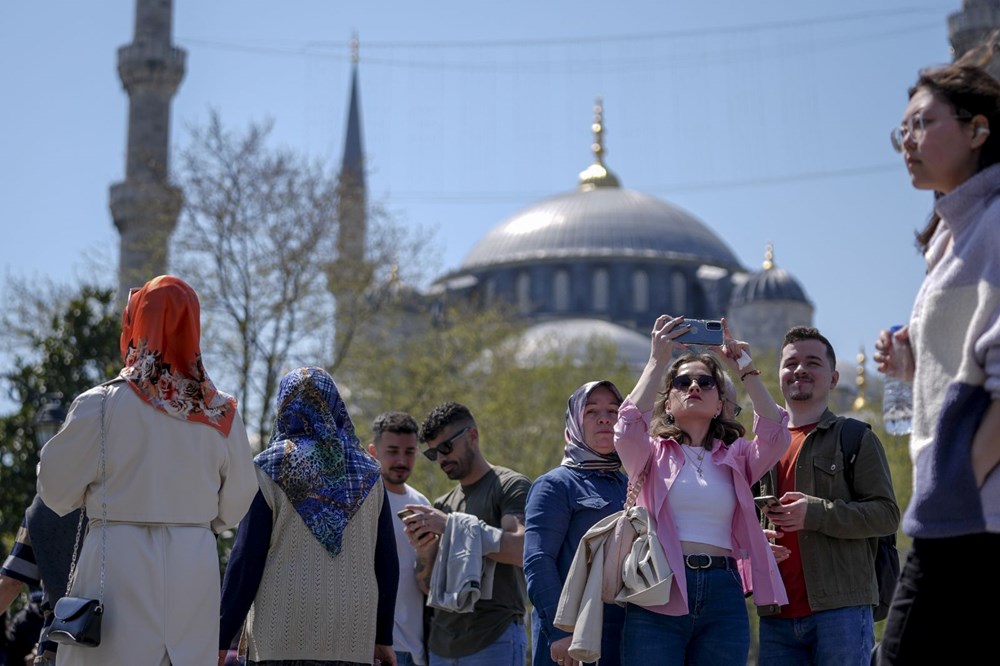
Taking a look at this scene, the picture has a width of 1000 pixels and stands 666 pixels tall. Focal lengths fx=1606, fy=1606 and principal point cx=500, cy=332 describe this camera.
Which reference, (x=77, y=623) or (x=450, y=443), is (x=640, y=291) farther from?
(x=77, y=623)

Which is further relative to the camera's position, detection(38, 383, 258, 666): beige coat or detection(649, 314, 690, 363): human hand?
detection(649, 314, 690, 363): human hand

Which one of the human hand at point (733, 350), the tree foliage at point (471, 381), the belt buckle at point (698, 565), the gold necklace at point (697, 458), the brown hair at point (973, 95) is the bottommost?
the belt buckle at point (698, 565)

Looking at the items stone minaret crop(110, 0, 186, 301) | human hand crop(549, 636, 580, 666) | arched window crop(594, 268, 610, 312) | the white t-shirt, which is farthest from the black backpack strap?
arched window crop(594, 268, 610, 312)

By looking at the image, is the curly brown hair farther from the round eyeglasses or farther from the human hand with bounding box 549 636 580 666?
the round eyeglasses

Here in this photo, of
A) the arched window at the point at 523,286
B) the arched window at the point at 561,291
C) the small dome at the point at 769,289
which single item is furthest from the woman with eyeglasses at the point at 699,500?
the arched window at the point at 523,286

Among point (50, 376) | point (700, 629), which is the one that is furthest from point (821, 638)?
point (50, 376)

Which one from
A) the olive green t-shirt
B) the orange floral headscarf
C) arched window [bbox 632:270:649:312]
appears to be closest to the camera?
the orange floral headscarf

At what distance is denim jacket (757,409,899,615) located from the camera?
16.9ft

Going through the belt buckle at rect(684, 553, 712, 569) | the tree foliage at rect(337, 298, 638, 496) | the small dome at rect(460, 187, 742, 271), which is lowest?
the belt buckle at rect(684, 553, 712, 569)

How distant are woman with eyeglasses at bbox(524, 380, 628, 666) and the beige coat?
123 centimetres

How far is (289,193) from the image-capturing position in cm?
2402

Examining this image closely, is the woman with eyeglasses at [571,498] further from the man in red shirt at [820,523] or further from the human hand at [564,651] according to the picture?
the man in red shirt at [820,523]

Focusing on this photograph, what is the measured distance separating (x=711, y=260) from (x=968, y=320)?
71.2 metres

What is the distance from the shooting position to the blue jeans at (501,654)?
6301 millimetres
